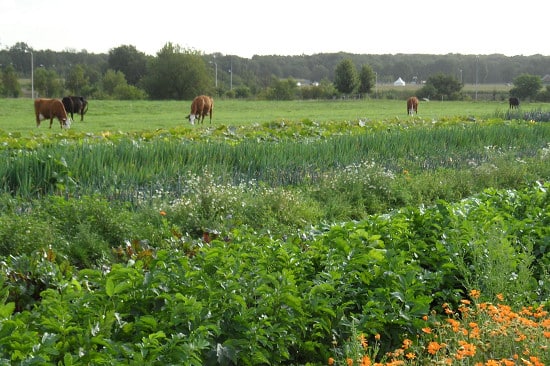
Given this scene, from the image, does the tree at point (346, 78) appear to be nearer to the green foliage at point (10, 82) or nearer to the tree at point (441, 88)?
the tree at point (441, 88)

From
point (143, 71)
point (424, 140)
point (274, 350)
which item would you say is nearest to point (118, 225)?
point (274, 350)

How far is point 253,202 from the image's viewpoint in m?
8.76

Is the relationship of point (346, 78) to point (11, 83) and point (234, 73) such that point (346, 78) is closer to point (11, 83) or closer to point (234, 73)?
point (11, 83)

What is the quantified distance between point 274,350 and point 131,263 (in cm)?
126

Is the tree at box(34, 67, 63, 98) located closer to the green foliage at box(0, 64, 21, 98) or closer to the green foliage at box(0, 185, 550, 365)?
the green foliage at box(0, 64, 21, 98)

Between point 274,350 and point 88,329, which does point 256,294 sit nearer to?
point 274,350

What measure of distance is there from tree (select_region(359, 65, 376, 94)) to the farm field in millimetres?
73237

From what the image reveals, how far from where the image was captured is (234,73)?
125875mm

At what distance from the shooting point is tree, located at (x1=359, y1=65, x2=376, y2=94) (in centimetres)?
8362

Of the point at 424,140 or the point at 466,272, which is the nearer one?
the point at 466,272

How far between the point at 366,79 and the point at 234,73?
46655mm

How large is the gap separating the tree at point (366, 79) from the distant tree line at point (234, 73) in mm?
125

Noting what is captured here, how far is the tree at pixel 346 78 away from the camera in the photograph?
261 ft

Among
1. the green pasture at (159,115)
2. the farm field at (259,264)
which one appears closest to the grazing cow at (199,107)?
the green pasture at (159,115)
